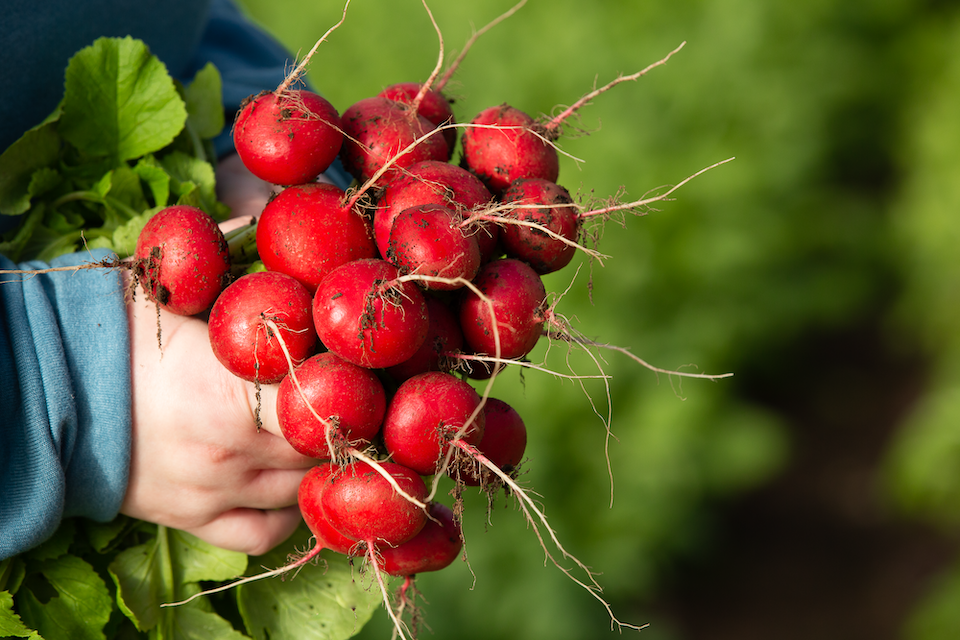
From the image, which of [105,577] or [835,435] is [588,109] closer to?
[835,435]

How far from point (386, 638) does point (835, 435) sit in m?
3.62

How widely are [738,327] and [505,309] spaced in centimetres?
388

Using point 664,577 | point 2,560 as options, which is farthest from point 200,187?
point 664,577

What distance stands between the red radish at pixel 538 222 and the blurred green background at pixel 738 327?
2.11 meters

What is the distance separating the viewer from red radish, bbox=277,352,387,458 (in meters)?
1.00

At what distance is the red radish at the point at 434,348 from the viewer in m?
1.11

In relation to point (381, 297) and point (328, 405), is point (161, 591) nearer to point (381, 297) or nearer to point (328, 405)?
point (328, 405)

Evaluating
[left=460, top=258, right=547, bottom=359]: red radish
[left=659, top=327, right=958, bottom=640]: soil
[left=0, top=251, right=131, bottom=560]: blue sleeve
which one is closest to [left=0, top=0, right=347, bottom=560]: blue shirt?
[left=0, top=251, right=131, bottom=560]: blue sleeve

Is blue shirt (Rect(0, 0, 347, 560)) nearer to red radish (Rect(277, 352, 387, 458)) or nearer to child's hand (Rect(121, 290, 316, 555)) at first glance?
child's hand (Rect(121, 290, 316, 555))

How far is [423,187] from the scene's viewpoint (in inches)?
42.4

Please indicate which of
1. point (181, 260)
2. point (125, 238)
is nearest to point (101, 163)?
point (125, 238)

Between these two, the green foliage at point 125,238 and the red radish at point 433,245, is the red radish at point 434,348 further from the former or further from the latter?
the green foliage at point 125,238

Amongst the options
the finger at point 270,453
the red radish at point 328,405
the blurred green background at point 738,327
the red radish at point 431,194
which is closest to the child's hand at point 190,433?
the finger at point 270,453

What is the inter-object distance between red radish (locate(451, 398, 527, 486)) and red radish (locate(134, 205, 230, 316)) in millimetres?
462
